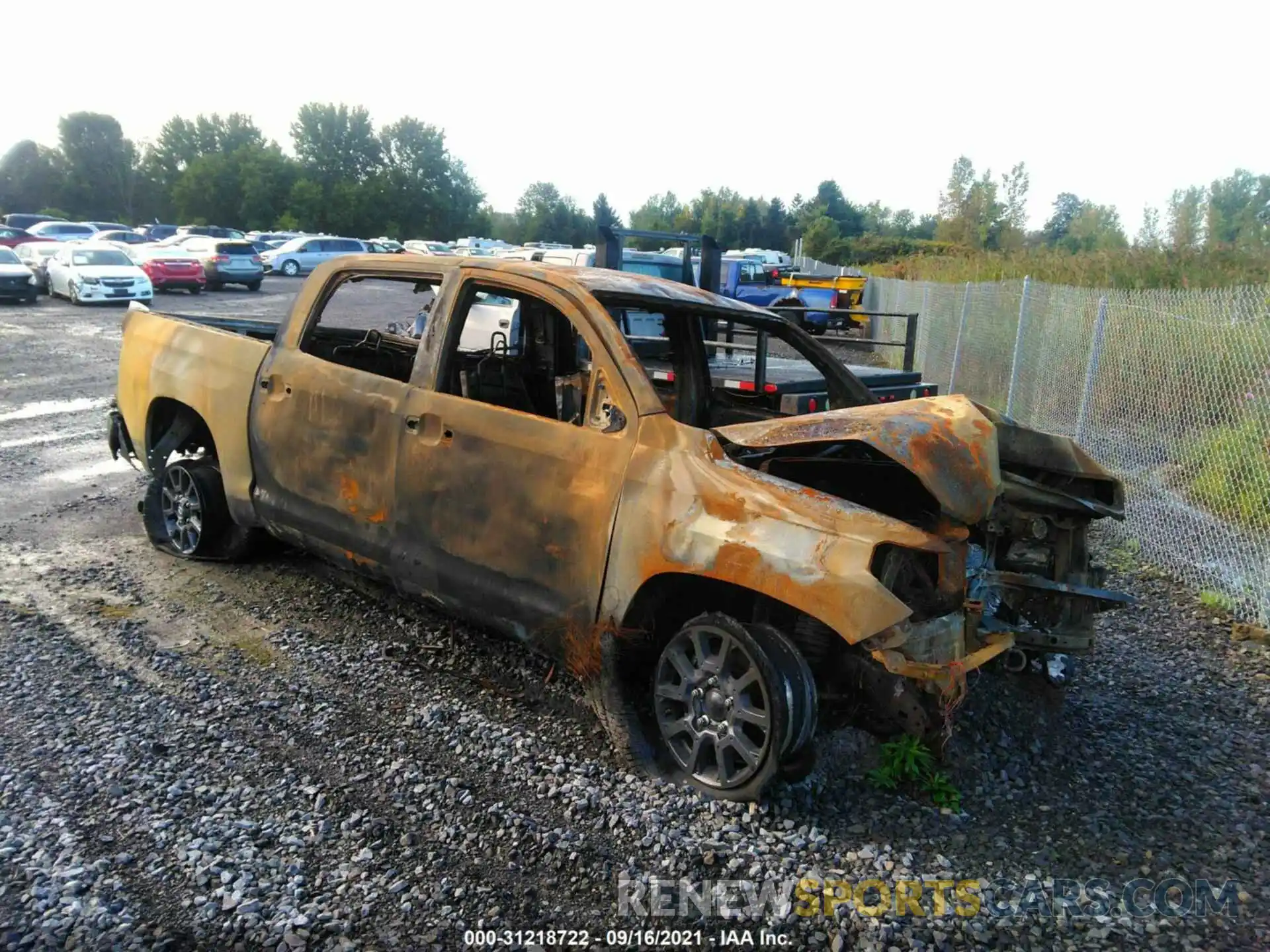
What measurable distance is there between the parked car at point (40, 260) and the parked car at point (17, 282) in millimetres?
1611

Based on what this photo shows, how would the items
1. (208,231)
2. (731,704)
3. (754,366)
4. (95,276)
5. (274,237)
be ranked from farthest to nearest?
(274,237), (208,231), (95,276), (754,366), (731,704)

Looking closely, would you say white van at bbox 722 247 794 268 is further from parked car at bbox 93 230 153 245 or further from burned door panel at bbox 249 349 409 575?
burned door panel at bbox 249 349 409 575

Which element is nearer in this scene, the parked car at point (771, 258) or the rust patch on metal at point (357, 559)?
the rust patch on metal at point (357, 559)

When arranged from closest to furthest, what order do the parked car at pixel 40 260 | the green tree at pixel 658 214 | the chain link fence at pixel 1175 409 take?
the chain link fence at pixel 1175 409 < the parked car at pixel 40 260 < the green tree at pixel 658 214

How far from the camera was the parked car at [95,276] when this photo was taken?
22.2 m

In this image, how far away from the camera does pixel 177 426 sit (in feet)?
17.8

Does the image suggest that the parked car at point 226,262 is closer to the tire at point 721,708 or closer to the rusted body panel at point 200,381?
the rusted body panel at point 200,381

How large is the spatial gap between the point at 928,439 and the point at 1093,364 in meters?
5.61

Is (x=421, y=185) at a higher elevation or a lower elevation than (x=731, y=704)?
higher

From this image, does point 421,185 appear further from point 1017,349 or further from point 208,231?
point 1017,349

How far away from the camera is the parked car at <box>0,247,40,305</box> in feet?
70.0

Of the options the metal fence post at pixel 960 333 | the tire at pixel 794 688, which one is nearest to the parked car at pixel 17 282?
the metal fence post at pixel 960 333

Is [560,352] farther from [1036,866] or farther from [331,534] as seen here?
[1036,866]

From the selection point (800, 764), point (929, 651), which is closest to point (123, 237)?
point (800, 764)
